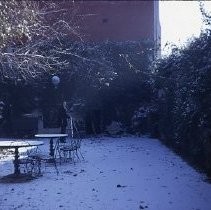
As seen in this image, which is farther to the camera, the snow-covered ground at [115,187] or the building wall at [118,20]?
the building wall at [118,20]

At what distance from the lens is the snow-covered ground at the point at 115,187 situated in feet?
26.0

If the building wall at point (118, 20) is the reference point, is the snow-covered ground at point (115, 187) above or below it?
below

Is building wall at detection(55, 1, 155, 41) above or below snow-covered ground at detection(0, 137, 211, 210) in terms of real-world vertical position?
above

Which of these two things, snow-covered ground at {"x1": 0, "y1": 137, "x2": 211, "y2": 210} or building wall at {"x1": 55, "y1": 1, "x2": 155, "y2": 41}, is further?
building wall at {"x1": 55, "y1": 1, "x2": 155, "y2": 41}

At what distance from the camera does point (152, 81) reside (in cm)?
2066

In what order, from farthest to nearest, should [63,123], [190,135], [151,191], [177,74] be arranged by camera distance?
[63,123] < [177,74] < [190,135] < [151,191]

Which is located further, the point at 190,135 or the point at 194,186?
the point at 190,135

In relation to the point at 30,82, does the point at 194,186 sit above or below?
below

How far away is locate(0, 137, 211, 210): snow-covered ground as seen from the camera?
7.91 meters

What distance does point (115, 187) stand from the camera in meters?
9.27

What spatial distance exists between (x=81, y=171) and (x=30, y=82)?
1023cm

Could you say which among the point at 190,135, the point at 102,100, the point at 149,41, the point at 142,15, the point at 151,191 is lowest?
the point at 151,191

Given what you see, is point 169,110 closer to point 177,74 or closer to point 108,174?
point 177,74

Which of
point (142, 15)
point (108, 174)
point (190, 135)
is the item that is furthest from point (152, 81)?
point (108, 174)
